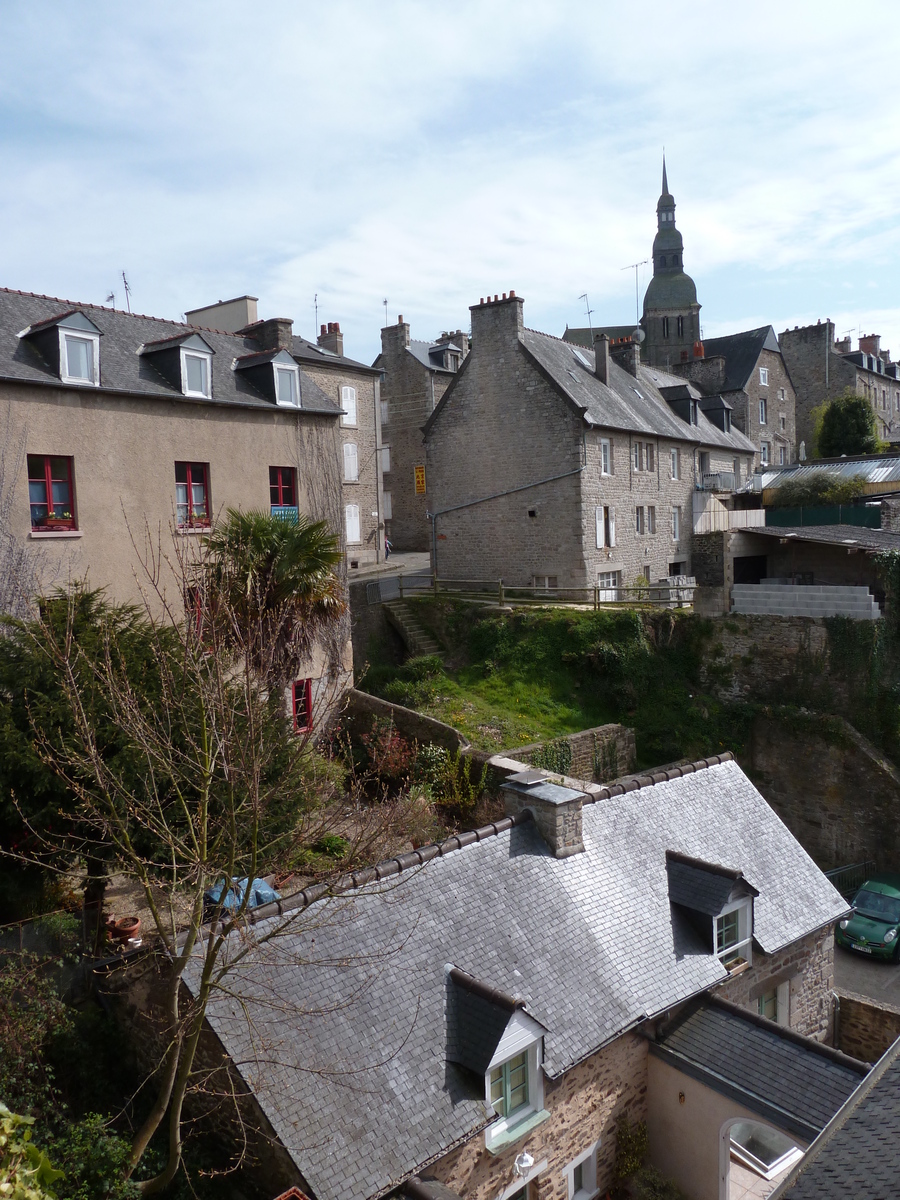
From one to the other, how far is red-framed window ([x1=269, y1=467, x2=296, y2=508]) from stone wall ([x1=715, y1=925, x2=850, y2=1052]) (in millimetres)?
14073

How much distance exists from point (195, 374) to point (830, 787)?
58.9 feet

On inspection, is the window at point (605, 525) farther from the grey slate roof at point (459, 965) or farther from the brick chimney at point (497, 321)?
the grey slate roof at point (459, 965)

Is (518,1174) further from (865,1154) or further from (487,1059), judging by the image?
(865,1154)

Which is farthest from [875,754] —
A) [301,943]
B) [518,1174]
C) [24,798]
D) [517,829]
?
[24,798]

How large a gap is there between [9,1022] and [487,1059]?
15.5 feet

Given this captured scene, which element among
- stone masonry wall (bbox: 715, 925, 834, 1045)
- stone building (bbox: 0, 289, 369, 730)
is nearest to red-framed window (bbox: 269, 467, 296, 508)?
stone building (bbox: 0, 289, 369, 730)

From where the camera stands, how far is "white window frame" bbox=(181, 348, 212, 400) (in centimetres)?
1780

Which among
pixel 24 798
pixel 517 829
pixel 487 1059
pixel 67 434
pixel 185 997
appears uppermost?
pixel 67 434

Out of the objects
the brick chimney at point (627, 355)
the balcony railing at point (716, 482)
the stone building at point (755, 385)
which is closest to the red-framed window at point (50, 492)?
the brick chimney at point (627, 355)

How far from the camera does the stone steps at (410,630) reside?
81.8 ft

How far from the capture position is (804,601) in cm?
2211

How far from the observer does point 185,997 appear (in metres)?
8.19

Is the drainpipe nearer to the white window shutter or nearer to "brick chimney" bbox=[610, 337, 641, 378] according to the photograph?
the white window shutter

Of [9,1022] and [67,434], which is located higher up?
[67,434]
